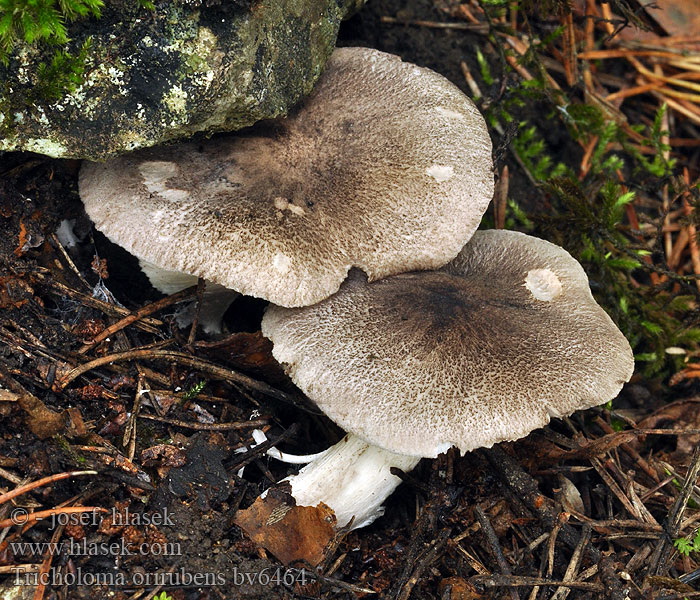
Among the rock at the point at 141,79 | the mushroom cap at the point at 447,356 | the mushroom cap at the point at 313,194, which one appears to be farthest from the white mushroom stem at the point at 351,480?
the rock at the point at 141,79

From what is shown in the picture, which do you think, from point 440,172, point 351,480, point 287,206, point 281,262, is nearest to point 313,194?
point 287,206

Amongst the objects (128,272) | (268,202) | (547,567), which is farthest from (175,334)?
(547,567)

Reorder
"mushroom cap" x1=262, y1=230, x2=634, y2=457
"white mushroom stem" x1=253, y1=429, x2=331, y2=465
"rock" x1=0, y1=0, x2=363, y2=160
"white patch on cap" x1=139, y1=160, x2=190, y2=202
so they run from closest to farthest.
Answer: "rock" x1=0, y1=0, x2=363, y2=160 < "mushroom cap" x1=262, y1=230, x2=634, y2=457 < "white patch on cap" x1=139, y1=160, x2=190, y2=202 < "white mushroom stem" x1=253, y1=429, x2=331, y2=465

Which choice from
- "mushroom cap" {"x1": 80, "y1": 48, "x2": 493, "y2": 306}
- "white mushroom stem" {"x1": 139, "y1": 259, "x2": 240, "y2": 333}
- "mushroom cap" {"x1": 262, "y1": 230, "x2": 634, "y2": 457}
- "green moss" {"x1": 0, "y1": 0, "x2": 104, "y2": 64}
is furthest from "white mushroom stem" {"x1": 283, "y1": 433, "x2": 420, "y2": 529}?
"green moss" {"x1": 0, "y1": 0, "x2": 104, "y2": 64}

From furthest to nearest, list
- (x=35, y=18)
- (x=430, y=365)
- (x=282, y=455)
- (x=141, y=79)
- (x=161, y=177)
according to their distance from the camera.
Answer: (x=282, y=455) → (x=161, y=177) → (x=430, y=365) → (x=141, y=79) → (x=35, y=18)

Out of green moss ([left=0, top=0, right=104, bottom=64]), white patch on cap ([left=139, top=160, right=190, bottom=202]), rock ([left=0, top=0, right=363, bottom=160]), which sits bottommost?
white patch on cap ([left=139, top=160, right=190, bottom=202])

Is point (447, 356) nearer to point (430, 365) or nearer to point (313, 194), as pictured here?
point (430, 365)

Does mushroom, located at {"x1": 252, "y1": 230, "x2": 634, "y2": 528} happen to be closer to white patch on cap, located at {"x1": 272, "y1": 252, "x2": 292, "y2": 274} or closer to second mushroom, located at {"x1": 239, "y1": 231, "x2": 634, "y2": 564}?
second mushroom, located at {"x1": 239, "y1": 231, "x2": 634, "y2": 564}

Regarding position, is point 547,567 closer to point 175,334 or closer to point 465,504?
point 465,504
